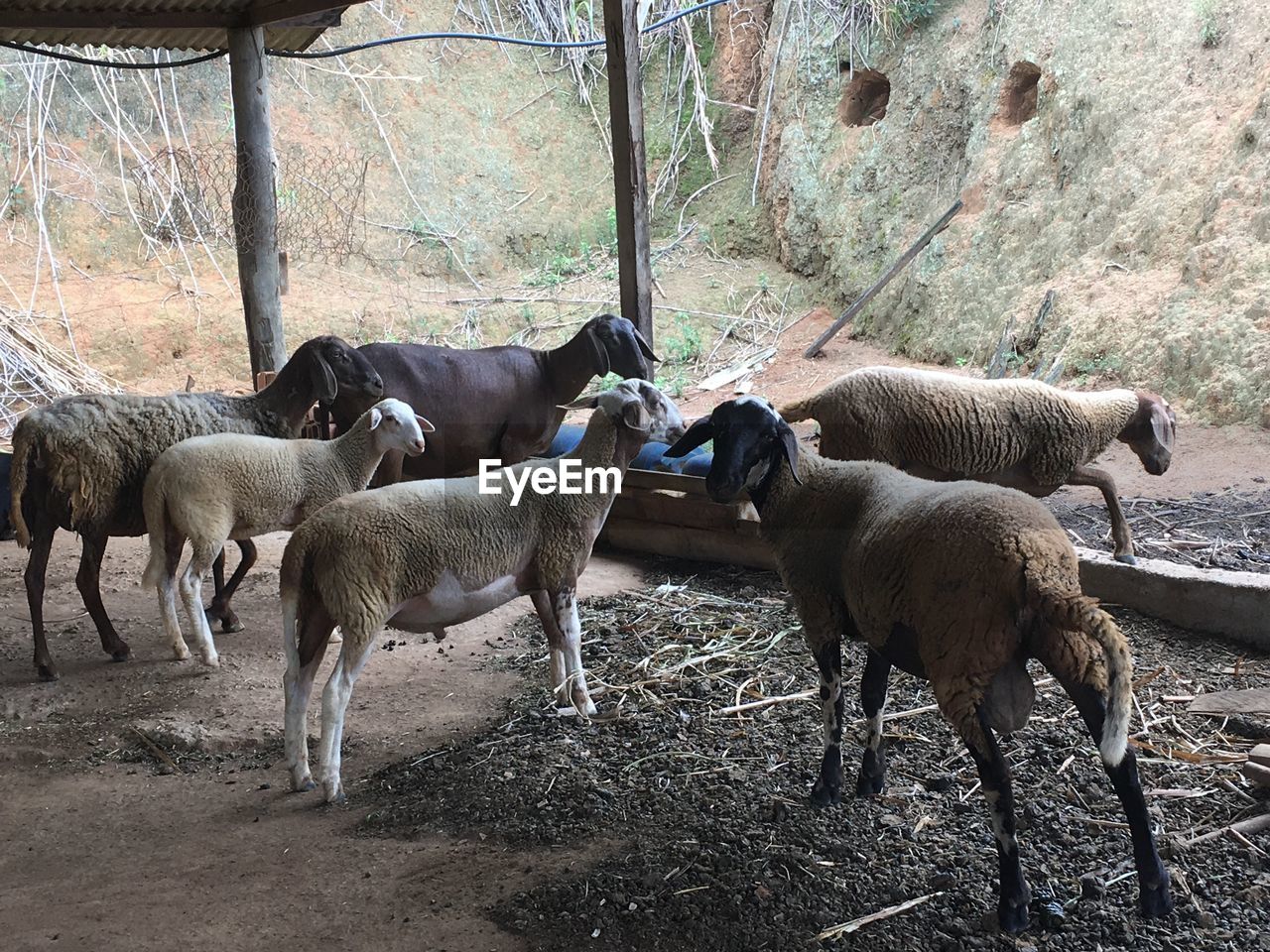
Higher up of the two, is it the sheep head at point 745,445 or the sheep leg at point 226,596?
the sheep head at point 745,445

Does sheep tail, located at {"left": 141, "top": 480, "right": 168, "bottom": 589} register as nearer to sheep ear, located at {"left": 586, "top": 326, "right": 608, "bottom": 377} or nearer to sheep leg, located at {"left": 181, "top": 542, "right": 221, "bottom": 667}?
sheep leg, located at {"left": 181, "top": 542, "right": 221, "bottom": 667}

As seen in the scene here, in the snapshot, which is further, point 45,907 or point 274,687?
point 274,687

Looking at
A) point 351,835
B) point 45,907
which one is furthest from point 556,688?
point 45,907

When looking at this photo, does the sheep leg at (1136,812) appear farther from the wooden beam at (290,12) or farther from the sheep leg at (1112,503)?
the wooden beam at (290,12)

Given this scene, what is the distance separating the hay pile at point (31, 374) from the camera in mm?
11094

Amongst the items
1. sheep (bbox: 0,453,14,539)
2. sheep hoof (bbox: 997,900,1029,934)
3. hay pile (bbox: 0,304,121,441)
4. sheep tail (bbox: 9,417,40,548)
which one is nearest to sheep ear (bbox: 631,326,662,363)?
sheep tail (bbox: 9,417,40,548)

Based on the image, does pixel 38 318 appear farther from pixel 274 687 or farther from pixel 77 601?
pixel 274 687

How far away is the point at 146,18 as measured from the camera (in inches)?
282

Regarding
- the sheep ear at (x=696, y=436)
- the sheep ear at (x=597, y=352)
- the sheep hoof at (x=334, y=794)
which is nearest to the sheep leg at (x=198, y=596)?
the sheep hoof at (x=334, y=794)

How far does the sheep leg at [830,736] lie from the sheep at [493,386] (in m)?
3.34

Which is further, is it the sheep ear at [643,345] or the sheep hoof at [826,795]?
the sheep ear at [643,345]

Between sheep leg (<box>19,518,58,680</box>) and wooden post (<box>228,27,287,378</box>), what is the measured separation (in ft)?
7.66

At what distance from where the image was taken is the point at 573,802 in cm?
362

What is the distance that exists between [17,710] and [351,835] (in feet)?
7.14
